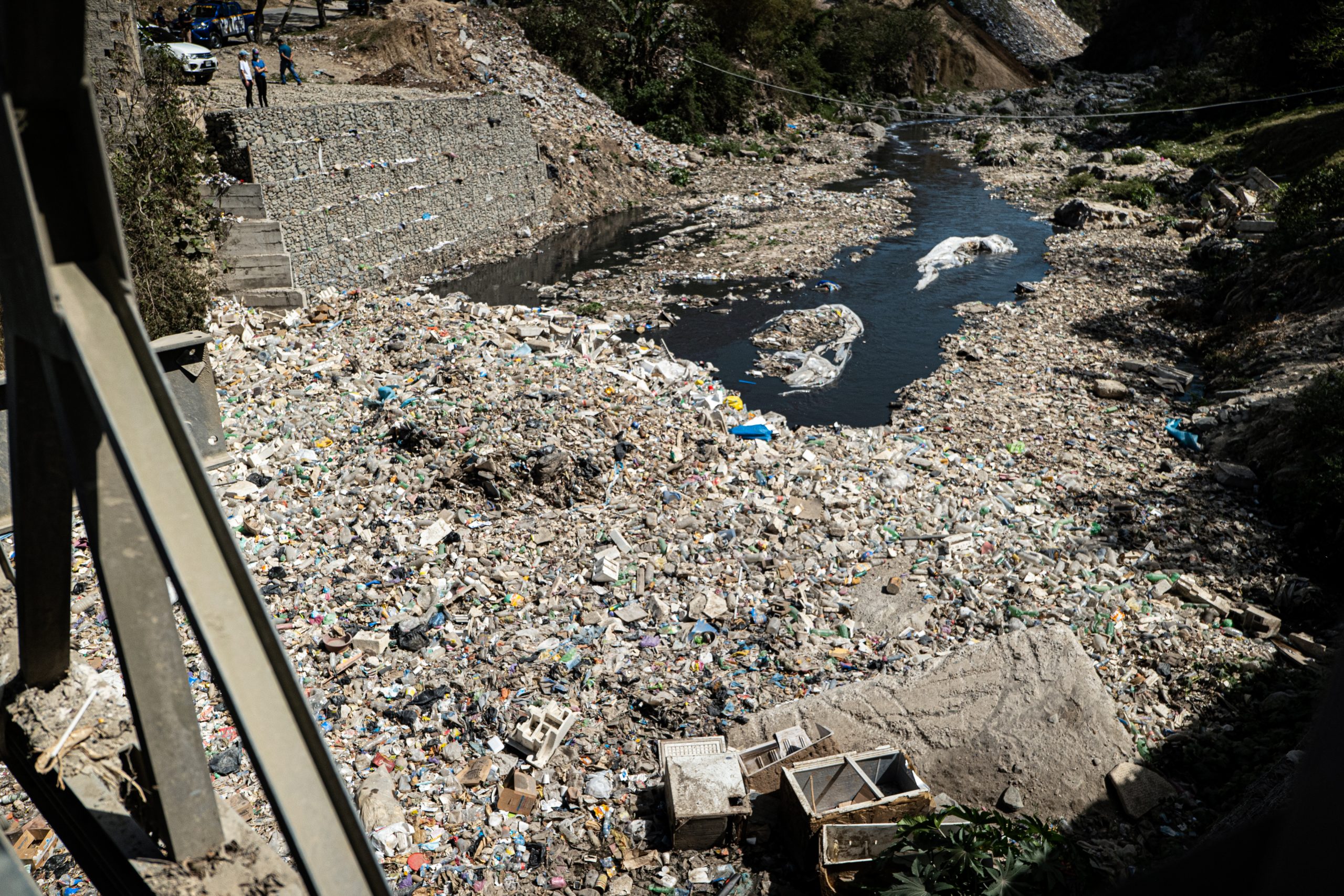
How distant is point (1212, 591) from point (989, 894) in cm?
398

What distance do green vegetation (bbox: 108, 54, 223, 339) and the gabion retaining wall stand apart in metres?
0.92

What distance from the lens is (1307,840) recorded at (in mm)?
516

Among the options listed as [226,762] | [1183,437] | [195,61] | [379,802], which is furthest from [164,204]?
[1183,437]

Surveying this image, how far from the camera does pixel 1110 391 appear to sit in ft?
30.7

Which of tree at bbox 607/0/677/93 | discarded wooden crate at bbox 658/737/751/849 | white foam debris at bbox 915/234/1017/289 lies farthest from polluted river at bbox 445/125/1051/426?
tree at bbox 607/0/677/93

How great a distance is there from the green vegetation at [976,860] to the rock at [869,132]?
2940 centimetres

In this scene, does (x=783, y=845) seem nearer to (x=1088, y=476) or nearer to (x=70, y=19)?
(x=70, y=19)

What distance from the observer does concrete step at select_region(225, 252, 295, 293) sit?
988 centimetres

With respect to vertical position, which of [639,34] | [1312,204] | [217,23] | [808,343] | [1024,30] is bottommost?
[808,343]

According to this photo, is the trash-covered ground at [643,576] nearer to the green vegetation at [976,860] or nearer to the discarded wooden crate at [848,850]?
the discarded wooden crate at [848,850]

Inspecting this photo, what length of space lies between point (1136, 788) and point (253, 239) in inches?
406

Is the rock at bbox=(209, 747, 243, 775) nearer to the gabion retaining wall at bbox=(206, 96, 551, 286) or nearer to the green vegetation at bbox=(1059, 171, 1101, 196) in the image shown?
the gabion retaining wall at bbox=(206, 96, 551, 286)

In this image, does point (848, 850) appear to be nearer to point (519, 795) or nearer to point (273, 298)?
point (519, 795)

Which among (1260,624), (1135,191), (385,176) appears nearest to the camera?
(1260,624)
